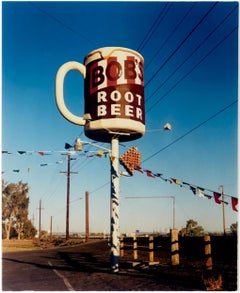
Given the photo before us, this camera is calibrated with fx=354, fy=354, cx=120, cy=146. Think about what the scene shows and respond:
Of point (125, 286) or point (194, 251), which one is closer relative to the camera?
point (125, 286)

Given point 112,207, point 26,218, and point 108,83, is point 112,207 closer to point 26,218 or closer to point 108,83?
point 108,83

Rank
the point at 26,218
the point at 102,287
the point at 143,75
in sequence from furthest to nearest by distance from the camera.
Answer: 1. the point at 26,218
2. the point at 143,75
3. the point at 102,287

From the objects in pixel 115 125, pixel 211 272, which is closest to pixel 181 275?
pixel 211 272

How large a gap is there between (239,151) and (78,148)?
6.02 meters

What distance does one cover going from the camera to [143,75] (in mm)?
13656

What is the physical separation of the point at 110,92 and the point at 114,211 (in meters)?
4.28

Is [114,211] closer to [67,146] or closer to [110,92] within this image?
[67,146]

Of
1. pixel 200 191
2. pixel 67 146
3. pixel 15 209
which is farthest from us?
pixel 15 209

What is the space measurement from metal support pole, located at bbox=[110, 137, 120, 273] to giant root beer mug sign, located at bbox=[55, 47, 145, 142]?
37.1 inches

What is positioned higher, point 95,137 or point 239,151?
point 95,137

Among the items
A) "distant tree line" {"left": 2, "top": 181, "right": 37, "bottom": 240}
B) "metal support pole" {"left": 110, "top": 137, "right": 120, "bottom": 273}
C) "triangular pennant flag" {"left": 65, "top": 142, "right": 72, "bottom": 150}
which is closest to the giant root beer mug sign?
"metal support pole" {"left": 110, "top": 137, "right": 120, "bottom": 273}

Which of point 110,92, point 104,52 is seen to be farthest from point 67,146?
point 104,52

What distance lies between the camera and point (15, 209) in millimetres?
74812

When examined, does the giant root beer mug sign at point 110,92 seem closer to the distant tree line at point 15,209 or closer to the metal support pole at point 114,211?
the metal support pole at point 114,211
